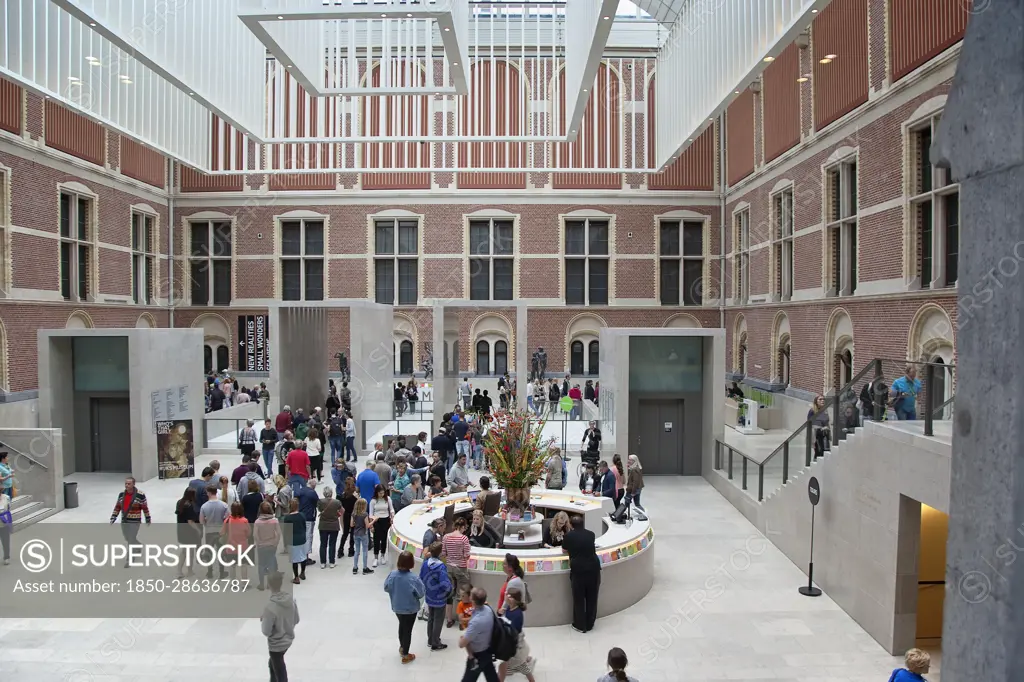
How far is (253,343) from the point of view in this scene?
30422 millimetres

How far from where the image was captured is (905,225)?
16281 mm

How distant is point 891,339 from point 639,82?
1757cm

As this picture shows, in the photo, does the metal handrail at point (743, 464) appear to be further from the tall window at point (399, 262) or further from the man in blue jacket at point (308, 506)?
the tall window at point (399, 262)

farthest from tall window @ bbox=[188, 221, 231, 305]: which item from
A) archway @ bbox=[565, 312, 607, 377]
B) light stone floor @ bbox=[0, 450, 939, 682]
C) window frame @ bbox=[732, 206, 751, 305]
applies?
light stone floor @ bbox=[0, 450, 939, 682]

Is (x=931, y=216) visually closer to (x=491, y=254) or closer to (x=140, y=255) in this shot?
(x=491, y=254)

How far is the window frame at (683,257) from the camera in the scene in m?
31.2

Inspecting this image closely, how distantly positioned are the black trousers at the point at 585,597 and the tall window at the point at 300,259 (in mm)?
25160

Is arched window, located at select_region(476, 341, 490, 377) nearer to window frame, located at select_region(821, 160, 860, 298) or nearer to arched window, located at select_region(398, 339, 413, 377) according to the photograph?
arched window, located at select_region(398, 339, 413, 377)

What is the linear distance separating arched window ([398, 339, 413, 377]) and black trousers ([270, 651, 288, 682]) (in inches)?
977

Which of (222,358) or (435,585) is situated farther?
(222,358)

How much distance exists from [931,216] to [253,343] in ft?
80.1

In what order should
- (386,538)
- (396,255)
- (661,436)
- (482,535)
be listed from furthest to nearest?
(396,255) < (661,436) < (386,538) < (482,535)

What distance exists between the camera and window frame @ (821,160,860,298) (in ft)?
63.6

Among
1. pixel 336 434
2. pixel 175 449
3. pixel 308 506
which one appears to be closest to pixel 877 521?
pixel 308 506
